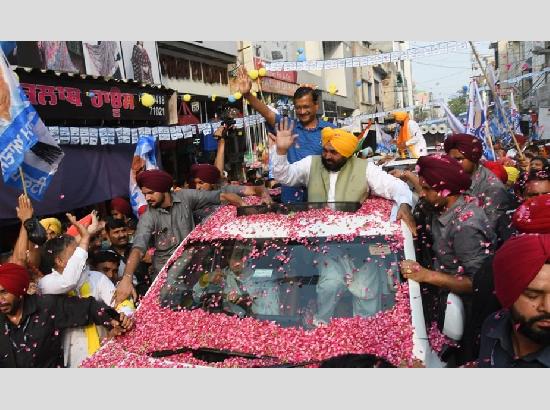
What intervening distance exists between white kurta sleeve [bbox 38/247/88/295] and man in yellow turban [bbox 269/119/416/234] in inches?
63.3

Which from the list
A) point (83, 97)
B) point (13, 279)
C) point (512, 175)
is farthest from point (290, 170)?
point (83, 97)

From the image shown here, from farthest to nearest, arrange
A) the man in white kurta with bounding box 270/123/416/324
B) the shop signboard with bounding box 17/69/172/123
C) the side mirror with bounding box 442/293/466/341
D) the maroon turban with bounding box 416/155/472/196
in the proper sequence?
the shop signboard with bounding box 17/69/172/123 → the man in white kurta with bounding box 270/123/416/324 → the maroon turban with bounding box 416/155/472/196 → the side mirror with bounding box 442/293/466/341

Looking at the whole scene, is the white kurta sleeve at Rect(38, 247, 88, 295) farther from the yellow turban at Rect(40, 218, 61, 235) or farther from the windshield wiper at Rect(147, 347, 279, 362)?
the yellow turban at Rect(40, 218, 61, 235)

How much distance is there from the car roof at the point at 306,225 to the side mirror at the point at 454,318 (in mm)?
547

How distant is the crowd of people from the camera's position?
2.17m

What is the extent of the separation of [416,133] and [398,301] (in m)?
10.7

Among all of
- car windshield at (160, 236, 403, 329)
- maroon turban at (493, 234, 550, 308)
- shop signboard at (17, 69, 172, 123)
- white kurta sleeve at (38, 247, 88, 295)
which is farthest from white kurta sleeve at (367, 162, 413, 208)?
shop signboard at (17, 69, 172, 123)

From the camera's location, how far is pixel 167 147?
14461 mm

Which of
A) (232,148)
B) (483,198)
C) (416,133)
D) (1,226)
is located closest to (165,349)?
(483,198)

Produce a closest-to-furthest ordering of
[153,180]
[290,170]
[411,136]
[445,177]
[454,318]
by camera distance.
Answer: [454,318] < [445,177] < [290,170] < [153,180] < [411,136]

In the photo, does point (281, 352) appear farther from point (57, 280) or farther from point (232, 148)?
point (232, 148)

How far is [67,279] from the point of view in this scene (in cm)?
375

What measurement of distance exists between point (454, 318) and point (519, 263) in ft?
4.16

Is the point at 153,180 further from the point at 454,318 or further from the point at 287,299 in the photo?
the point at 454,318
